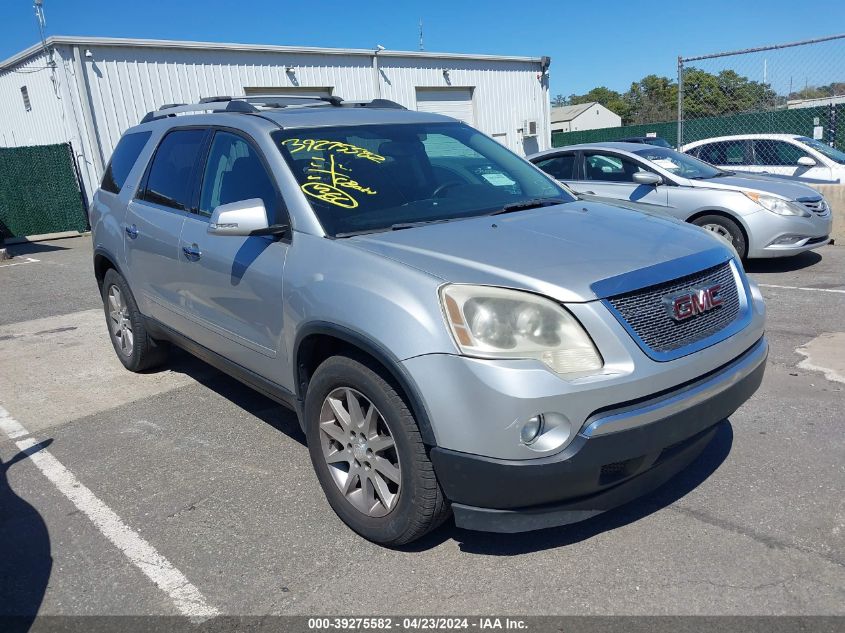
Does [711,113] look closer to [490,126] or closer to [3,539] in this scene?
[490,126]

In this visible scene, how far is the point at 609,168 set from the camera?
30.2 feet

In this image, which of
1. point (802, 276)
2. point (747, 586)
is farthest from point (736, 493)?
point (802, 276)

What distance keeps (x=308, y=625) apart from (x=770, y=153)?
10.9 m

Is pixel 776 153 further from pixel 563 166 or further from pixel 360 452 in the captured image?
pixel 360 452

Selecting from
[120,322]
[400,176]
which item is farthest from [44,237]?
[400,176]

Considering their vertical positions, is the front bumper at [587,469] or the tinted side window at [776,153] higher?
the tinted side window at [776,153]

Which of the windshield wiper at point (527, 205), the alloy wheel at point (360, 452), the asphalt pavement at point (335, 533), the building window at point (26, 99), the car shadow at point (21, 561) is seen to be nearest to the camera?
the asphalt pavement at point (335, 533)

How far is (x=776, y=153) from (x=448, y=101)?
488 inches

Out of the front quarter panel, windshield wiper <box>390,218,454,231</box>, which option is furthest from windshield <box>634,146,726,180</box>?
the front quarter panel

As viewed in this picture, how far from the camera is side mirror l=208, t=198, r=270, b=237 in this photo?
329 centimetres

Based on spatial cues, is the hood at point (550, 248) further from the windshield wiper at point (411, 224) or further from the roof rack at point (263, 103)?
the roof rack at point (263, 103)

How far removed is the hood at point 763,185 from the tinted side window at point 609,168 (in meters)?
0.78

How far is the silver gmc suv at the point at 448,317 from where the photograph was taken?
256 cm

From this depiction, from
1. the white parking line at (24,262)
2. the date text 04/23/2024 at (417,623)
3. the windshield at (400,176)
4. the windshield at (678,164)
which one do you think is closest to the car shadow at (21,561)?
the date text 04/23/2024 at (417,623)
